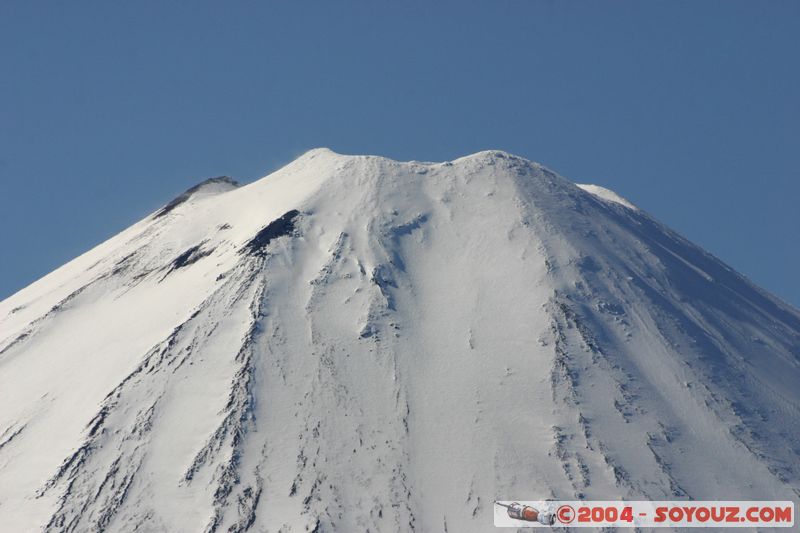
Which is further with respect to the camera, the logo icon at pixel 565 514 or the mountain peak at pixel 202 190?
the mountain peak at pixel 202 190

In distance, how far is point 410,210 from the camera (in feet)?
466

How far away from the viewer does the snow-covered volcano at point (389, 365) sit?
109 metres

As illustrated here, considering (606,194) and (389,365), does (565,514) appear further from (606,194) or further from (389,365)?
(606,194)

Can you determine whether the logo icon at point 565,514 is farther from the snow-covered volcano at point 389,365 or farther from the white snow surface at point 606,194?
the white snow surface at point 606,194

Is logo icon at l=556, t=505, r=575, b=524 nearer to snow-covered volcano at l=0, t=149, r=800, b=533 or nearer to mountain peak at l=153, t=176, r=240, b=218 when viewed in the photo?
snow-covered volcano at l=0, t=149, r=800, b=533

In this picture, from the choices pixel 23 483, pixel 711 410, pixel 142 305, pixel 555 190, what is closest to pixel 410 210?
pixel 555 190

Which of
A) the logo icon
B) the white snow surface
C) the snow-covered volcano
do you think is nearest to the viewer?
the logo icon

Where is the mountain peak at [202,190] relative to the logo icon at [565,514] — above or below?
above

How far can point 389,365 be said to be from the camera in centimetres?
12131

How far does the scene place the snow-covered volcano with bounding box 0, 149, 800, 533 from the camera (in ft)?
357

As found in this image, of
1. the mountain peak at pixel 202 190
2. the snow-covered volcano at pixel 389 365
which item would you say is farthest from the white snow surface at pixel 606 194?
the mountain peak at pixel 202 190

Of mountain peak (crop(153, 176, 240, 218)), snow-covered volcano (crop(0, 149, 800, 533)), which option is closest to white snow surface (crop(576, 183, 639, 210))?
snow-covered volcano (crop(0, 149, 800, 533))

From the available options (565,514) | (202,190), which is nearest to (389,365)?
(565,514)

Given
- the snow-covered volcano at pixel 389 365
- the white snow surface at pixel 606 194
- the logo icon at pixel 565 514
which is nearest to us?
the logo icon at pixel 565 514
